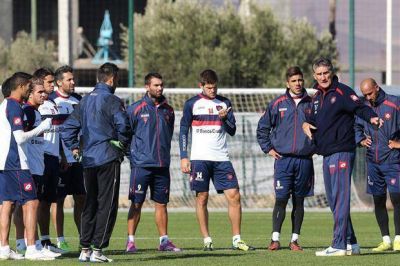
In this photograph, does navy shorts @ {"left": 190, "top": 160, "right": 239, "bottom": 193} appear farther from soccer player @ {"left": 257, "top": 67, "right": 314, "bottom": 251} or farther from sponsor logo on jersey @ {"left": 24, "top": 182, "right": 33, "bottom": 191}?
sponsor logo on jersey @ {"left": 24, "top": 182, "right": 33, "bottom": 191}

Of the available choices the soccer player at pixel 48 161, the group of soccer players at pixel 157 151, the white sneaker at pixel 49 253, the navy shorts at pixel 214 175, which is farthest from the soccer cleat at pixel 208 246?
the white sneaker at pixel 49 253

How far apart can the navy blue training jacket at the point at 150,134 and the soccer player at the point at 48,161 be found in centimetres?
105

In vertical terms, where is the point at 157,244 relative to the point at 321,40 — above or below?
below

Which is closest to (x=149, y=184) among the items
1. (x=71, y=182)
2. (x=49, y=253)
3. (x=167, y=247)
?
(x=167, y=247)

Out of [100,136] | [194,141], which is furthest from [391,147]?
[100,136]

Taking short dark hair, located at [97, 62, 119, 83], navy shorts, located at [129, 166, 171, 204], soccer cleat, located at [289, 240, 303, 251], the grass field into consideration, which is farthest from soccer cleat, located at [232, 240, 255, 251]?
short dark hair, located at [97, 62, 119, 83]

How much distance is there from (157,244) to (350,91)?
4.27 meters

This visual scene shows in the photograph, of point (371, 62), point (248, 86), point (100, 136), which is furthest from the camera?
point (371, 62)

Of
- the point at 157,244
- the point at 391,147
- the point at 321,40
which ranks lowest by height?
the point at 157,244

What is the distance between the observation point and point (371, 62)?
4272cm

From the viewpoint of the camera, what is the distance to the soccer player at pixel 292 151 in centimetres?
1608

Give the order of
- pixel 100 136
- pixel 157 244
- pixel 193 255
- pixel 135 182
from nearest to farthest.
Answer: pixel 100 136
pixel 193 255
pixel 135 182
pixel 157 244

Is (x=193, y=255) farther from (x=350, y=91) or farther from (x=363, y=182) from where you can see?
(x=363, y=182)

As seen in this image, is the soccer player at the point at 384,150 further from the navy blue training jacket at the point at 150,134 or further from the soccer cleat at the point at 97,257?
the soccer cleat at the point at 97,257
